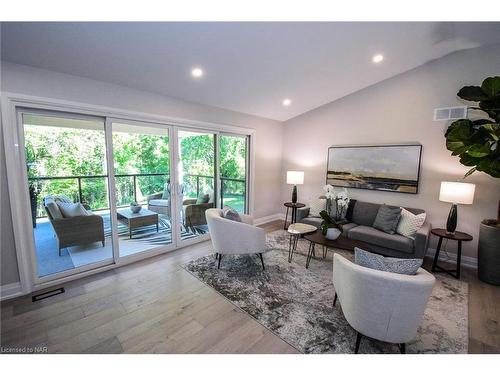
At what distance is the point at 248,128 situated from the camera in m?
4.73

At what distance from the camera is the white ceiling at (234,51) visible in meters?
2.15

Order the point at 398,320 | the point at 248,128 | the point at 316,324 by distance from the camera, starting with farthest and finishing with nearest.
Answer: the point at 248,128 < the point at 316,324 < the point at 398,320

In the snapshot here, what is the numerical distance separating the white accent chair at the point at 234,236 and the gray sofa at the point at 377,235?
1.57m

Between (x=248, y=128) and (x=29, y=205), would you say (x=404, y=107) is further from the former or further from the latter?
(x=29, y=205)

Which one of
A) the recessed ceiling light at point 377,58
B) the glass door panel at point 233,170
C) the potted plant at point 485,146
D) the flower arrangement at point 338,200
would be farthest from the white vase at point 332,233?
the recessed ceiling light at point 377,58

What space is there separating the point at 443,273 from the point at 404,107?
2.69 meters

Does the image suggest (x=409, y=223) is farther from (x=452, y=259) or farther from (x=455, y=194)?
(x=452, y=259)

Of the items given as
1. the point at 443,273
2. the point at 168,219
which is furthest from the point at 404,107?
the point at 168,219

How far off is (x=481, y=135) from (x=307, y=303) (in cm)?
304

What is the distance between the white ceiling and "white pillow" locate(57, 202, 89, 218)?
67.0 inches

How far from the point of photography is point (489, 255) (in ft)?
9.29

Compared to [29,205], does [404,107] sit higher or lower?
higher

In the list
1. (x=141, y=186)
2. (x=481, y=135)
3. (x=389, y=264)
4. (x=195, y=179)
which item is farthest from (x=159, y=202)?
(x=481, y=135)

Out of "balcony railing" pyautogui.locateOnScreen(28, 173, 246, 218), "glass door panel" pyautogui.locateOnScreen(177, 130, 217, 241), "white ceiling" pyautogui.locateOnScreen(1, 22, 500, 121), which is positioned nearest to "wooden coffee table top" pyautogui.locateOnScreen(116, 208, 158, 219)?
"balcony railing" pyautogui.locateOnScreen(28, 173, 246, 218)
